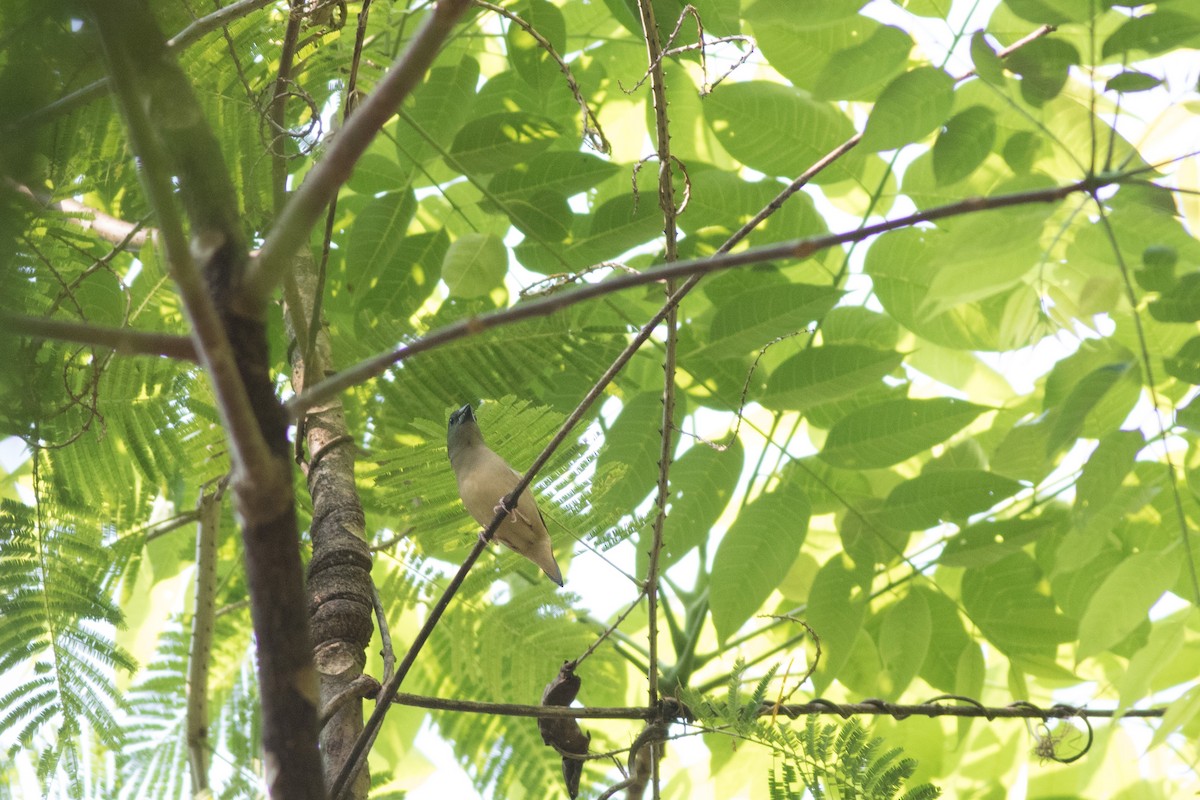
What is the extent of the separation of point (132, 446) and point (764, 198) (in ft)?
5.72

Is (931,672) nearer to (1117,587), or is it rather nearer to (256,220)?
(1117,587)

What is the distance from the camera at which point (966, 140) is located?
8.04 ft

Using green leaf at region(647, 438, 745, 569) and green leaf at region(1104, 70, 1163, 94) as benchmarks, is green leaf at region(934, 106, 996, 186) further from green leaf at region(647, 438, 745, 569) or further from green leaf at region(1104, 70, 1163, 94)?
green leaf at region(647, 438, 745, 569)

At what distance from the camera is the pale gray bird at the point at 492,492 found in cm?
229

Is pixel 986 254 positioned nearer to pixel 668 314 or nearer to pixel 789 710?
pixel 668 314

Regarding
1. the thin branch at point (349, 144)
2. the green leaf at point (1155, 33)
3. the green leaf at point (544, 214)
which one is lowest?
the thin branch at point (349, 144)

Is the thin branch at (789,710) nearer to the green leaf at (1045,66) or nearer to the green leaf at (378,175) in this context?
the green leaf at (1045,66)

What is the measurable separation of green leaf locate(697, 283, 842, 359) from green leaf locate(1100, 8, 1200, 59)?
0.81 metres

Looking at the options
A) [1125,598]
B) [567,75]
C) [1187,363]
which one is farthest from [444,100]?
[1125,598]

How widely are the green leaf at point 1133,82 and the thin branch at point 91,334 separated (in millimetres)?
1772

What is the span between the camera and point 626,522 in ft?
7.46

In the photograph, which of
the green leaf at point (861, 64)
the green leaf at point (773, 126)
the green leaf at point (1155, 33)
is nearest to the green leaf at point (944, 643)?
the green leaf at point (773, 126)

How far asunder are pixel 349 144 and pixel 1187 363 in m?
2.21

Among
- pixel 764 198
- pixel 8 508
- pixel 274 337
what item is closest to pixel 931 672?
pixel 764 198
